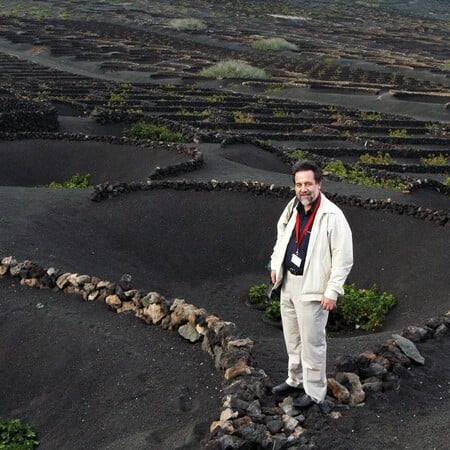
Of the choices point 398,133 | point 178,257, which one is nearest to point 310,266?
point 178,257

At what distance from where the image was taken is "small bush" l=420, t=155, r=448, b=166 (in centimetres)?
3073

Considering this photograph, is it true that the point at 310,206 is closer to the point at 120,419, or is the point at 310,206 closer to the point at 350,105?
the point at 120,419

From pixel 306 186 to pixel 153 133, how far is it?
23.7 m

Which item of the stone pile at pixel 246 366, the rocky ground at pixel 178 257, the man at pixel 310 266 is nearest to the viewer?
the stone pile at pixel 246 366

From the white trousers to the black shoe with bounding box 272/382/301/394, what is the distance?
0.50ft

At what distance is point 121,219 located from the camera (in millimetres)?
17844

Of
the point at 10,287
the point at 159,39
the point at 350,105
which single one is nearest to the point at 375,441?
the point at 10,287

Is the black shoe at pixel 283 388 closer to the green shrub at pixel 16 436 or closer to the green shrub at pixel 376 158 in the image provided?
the green shrub at pixel 16 436

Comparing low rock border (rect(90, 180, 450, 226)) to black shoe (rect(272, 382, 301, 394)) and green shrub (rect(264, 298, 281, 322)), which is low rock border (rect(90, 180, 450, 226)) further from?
black shoe (rect(272, 382, 301, 394))

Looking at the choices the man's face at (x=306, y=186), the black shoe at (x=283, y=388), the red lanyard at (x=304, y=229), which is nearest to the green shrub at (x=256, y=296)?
the black shoe at (x=283, y=388)

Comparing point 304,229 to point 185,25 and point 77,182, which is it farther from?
point 185,25

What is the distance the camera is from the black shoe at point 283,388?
8.63 meters

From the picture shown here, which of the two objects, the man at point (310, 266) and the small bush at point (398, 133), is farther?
the small bush at point (398, 133)

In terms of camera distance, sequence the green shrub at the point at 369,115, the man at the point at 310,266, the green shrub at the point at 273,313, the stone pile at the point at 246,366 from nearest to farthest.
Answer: the stone pile at the point at 246,366
the man at the point at 310,266
the green shrub at the point at 273,313
the green shrub at the point at 369,115
